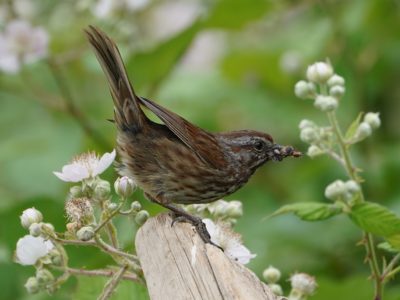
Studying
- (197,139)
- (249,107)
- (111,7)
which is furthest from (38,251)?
(249,107)

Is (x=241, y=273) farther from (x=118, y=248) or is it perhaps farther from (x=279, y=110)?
(x=279, y=110)

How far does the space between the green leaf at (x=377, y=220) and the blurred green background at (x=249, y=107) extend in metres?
1.02

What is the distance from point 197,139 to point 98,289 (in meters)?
0.77

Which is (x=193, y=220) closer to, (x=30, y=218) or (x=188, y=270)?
(x=188, y=270)

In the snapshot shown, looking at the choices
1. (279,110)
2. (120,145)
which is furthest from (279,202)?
(120,145)

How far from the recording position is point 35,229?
3.12 m

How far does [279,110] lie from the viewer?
645 centimetres

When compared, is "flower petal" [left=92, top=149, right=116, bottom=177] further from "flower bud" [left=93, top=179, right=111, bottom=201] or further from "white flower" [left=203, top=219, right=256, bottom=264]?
"white flower" [left=203, top=219, right=256, bottom=264]

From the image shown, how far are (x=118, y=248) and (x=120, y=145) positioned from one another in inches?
32.6

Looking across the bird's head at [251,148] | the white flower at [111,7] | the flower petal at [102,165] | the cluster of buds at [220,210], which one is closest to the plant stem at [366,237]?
the bird's head at [251,148]

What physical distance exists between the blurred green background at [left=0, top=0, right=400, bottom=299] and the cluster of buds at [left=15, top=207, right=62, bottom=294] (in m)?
1.21

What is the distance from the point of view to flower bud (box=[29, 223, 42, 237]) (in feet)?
10.2

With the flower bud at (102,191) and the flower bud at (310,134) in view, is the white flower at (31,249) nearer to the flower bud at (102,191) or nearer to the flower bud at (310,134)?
the flower bud at (102,191)

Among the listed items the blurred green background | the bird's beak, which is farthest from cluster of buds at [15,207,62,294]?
the blurred green background
